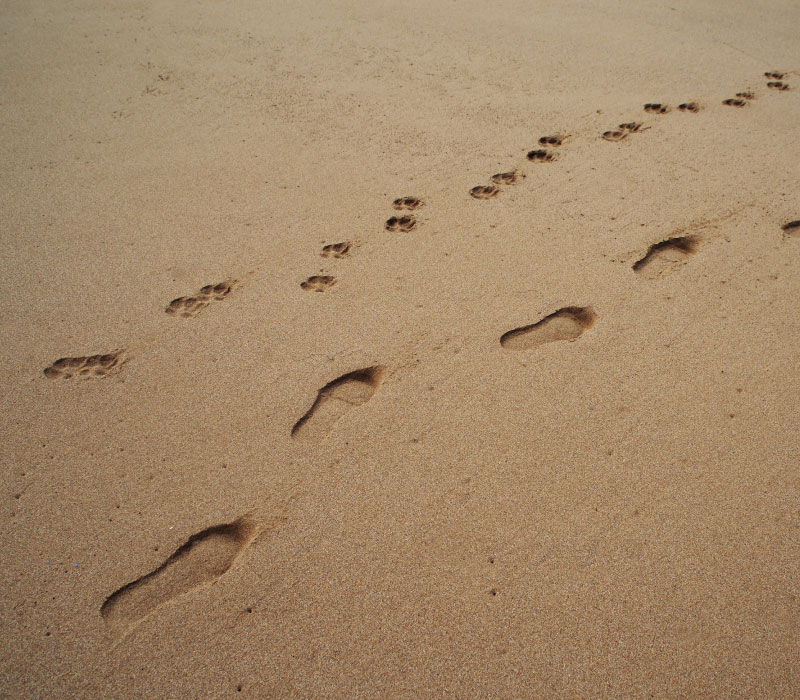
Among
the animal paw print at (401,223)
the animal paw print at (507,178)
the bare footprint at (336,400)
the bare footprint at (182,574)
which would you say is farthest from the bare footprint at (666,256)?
the bare footprint at (182,574)

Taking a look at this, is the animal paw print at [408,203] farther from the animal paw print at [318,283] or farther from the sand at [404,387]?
the animal paw print at [318,283]

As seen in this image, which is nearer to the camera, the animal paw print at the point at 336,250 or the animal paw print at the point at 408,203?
the animal paw print at the point at 336,250

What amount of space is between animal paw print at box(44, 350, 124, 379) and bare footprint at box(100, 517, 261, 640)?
0.92 m

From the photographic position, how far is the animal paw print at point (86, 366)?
2422mm

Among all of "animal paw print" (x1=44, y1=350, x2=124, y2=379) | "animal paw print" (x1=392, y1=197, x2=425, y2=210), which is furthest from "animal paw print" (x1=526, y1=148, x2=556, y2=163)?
"animal paw print" (x1=44, y1=350, x2=124, y2=379)

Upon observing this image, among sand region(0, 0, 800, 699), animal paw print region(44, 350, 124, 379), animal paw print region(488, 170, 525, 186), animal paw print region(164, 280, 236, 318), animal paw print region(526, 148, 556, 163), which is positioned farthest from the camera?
animal paw print region(526, 148, 556, 163)

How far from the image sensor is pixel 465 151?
350cm

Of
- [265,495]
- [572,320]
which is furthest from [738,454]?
[265,495]

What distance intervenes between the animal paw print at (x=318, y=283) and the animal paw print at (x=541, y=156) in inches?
58.2

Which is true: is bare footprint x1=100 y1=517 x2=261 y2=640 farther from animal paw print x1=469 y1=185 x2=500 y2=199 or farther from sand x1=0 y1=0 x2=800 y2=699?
animal paw print x1=469 y1=185 x2=500 y2=199

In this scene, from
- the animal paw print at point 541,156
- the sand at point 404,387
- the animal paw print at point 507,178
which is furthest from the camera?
the animal paw print at point 541,156

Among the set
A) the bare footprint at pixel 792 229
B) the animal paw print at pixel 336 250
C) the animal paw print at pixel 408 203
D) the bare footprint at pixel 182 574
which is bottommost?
the bare footprint at pixel 182 574

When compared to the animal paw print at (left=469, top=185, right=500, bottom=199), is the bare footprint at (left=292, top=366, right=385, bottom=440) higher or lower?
lower

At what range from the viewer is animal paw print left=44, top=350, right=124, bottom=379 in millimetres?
2422
